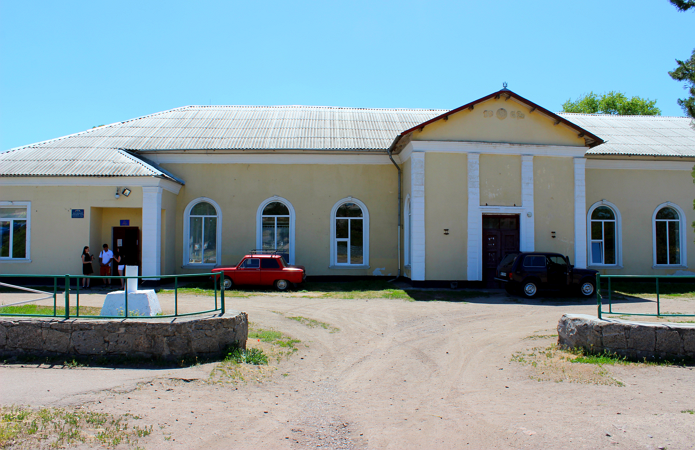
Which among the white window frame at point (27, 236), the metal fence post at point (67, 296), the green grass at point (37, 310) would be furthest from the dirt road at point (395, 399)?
the white window frame at point (27, 236)

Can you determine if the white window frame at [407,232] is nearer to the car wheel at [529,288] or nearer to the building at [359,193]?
the building at [359,193]

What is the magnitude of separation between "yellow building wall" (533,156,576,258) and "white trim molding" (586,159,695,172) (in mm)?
2905

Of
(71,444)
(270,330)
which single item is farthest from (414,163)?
(71,444)

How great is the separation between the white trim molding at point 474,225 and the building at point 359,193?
0.05m

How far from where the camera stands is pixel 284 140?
18.0 metres

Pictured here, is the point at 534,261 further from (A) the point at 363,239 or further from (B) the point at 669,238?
(B) the point at 669,238

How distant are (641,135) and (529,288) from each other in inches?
448

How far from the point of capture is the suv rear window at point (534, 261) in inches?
556

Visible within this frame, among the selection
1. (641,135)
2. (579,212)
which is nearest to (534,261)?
(579,212)

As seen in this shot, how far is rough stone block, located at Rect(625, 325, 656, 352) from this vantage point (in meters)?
7.34

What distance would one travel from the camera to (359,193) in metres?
17.7

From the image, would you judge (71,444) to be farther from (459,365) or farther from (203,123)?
(203,123)

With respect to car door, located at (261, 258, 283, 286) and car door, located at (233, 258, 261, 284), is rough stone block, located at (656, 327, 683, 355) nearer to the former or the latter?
car door, located at (261, 258, 283, 286)

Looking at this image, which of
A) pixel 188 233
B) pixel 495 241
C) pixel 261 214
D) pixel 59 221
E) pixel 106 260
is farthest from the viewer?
pixel 261 214
